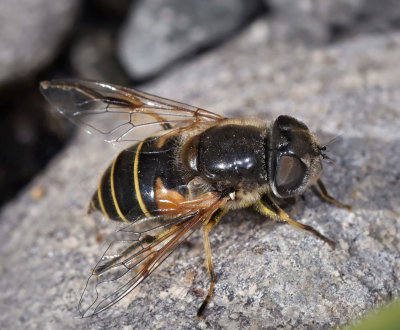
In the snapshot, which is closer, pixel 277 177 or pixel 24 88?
pixel 277 177

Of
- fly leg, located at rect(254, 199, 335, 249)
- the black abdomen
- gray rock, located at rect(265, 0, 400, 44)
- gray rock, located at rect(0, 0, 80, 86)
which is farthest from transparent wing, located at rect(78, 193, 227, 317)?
gray rock, located at rect(0, 0, 80, 86)

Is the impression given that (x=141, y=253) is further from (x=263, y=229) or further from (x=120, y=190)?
(x=263, y=229)

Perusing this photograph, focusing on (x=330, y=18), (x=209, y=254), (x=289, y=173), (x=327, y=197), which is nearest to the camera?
(x=289, y=173)

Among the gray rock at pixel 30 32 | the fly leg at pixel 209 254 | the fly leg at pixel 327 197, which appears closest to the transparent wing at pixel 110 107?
the fly leg at pixel 209 254

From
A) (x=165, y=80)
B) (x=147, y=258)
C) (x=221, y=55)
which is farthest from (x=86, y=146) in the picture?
(x=147, y=258)

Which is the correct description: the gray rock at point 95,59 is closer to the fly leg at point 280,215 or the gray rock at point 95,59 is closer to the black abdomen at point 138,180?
the black abdomen at point 138,180

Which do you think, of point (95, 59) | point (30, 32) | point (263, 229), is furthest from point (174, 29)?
point (263, 229)

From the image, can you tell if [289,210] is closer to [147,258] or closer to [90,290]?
[147,258]
